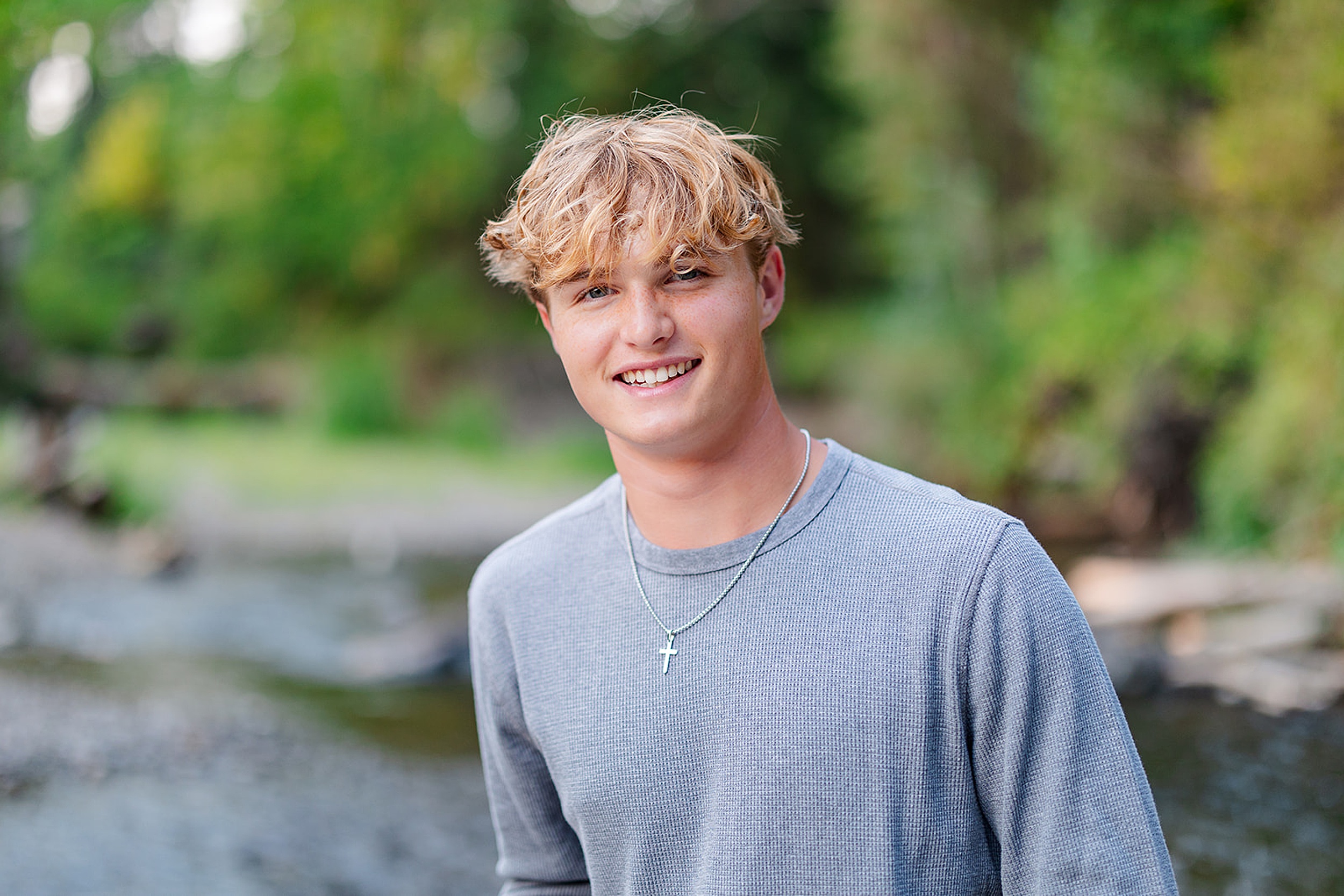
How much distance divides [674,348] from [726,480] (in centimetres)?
20

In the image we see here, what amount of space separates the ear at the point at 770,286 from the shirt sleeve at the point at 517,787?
0.60m

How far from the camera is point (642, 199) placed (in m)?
1.54

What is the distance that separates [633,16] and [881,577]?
1968 centimetres

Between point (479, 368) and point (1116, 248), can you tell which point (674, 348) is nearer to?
point (1116, 248)

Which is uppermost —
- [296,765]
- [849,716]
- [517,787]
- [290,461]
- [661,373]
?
[661,373]

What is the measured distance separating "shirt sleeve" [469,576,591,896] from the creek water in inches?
150

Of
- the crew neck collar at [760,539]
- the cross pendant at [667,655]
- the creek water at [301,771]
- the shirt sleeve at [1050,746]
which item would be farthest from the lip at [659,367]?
the creek water at [301,771]

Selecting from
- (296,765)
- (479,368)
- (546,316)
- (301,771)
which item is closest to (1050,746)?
(546,316)

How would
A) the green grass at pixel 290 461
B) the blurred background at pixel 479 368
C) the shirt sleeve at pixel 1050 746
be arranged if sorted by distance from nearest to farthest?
the shirt sleeve at pixel 1050 746 < the blurred background at pixel 479 368 < the green grass at pixel 290 461

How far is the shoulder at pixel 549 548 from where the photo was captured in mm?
1796

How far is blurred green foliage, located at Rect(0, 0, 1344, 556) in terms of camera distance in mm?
8961

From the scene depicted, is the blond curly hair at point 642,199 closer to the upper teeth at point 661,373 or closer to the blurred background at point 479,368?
the upper teeth at point 661,373

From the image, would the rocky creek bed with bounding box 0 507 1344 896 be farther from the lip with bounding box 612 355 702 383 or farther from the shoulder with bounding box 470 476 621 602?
the lip with bounding box 612 355 702 383

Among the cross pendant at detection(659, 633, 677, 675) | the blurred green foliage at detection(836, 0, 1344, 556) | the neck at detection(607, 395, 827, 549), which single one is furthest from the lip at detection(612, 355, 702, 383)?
the blurred green foliage at detection(836, 0, 1344, 556)
